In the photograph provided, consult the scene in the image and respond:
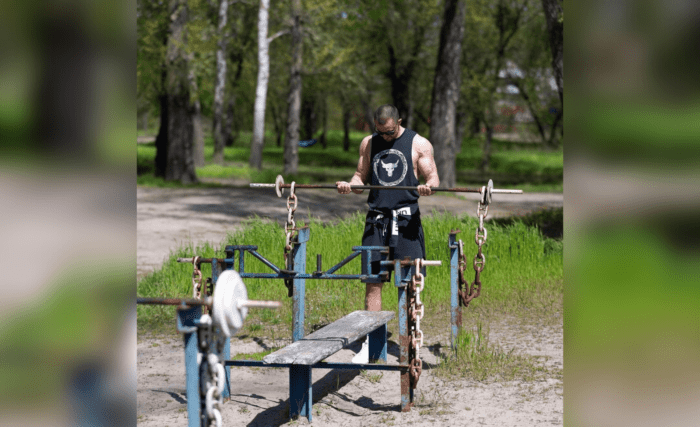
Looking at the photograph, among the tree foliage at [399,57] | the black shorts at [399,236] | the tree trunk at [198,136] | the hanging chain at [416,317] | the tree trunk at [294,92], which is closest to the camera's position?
the hanging chain at [416,317]

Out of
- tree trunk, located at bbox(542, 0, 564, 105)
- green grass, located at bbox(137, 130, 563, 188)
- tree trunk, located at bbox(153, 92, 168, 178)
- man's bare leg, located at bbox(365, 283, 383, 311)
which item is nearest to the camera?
man's bare leg, located at bbox(365, 283, 383, 311)

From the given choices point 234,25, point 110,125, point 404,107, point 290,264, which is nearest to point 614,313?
point 110,125

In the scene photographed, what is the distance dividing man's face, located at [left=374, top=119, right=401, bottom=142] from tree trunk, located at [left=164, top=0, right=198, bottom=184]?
14.7m

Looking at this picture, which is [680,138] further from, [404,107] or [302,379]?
[404,107]

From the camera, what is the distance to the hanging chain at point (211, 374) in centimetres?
213

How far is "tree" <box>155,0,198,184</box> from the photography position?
A: 19.7 meters

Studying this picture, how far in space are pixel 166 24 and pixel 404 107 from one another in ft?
46.0

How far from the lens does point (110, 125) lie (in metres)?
1.13

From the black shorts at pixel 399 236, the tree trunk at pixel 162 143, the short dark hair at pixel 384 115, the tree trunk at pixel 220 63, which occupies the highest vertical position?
the tree trunk at pixel 220 63

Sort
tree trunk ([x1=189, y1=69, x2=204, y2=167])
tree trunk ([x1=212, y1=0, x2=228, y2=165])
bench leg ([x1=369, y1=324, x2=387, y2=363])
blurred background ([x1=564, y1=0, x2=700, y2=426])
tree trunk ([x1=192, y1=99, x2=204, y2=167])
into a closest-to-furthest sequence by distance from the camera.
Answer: blurred background ([x1=564, y1=0, x2=700, y2=426]) < bench leg ([x1=369, y1=324, x2=387, y2=363]) < tree trunk ([x1=212, y1=0, x2=228, y2=165]) < tree trunk ([x1=189, y1=69, x2=204, y2=167]) < tree trunk ([x1=192, y1=99, x2=204, y2=167])

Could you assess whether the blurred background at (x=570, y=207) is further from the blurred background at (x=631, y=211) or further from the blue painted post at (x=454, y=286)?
the blue painted post at (x=454, y=286)

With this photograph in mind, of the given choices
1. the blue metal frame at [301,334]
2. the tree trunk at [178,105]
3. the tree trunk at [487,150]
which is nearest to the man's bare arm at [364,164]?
the blue metal frame at [301,334]

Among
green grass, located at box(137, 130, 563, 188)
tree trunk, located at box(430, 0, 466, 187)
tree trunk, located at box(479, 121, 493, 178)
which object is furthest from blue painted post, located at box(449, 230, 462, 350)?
tree trunk, located at box(479, 121, 493, 178)

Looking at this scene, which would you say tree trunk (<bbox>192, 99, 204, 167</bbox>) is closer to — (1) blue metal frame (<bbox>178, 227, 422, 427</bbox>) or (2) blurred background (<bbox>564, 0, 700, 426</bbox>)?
(1) blue metal frame (<bbox>178, 227, 422, 427</bbox>)
